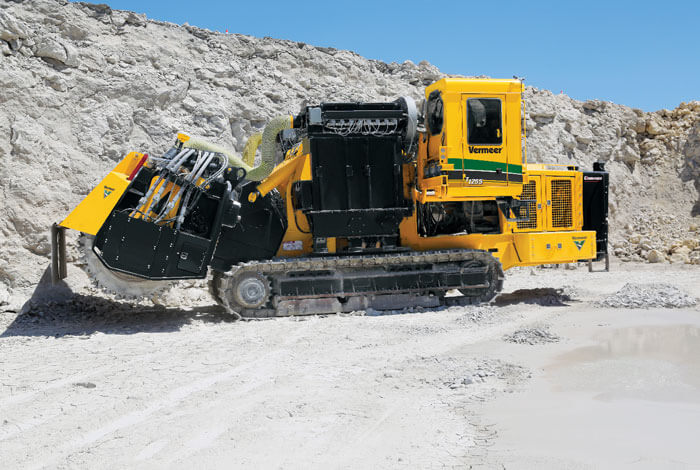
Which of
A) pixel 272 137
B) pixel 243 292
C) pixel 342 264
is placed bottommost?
pixel 243 292

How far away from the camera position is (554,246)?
→ 980 cm

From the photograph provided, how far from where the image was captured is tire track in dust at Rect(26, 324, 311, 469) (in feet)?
12.4

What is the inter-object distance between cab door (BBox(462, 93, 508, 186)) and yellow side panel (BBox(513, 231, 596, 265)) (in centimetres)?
125

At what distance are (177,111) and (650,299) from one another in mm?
10339

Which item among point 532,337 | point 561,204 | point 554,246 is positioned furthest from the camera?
point 561,204

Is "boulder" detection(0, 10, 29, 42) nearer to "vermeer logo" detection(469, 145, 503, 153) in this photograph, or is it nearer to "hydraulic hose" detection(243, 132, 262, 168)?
"hydraulic hose" detection(243, 132, 262, 168)

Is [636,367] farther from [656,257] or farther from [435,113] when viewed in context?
[656,257]

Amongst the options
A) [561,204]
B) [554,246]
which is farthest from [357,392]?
[561,204]

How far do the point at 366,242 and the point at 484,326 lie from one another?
222 cm

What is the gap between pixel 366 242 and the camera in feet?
29.9

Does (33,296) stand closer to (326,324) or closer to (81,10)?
(326,324)

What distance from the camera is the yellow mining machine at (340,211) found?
8172mm

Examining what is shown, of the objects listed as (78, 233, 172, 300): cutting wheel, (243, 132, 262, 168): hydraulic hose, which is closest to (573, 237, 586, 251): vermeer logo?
(243, 132, 262, 168): hydraulic hose

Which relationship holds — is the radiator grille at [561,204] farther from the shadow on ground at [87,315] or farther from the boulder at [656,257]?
the boulder at [656,257]
